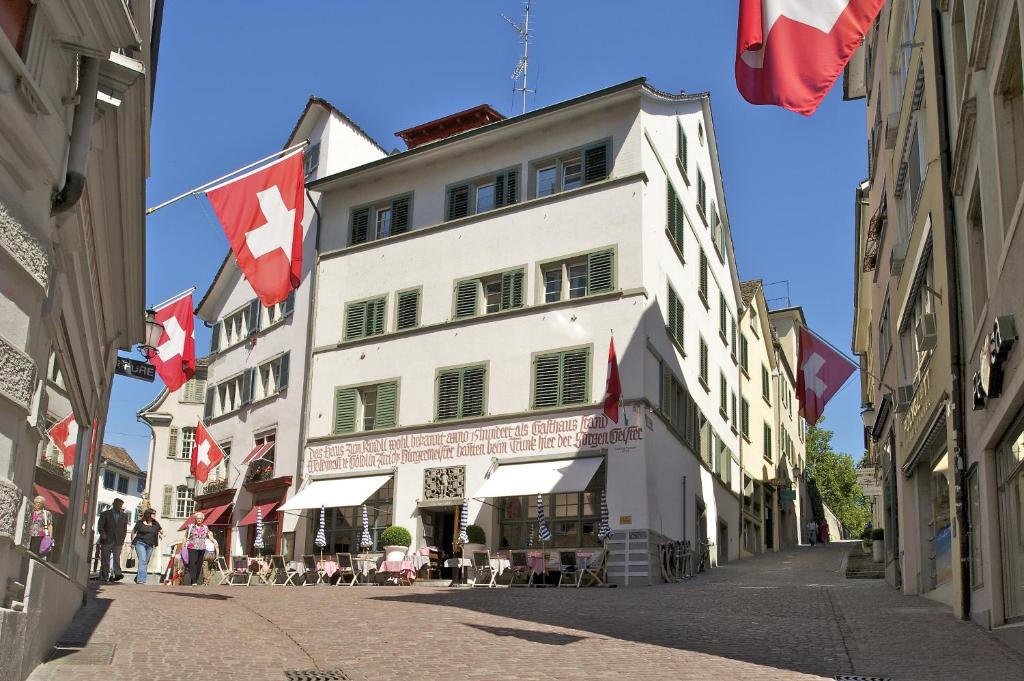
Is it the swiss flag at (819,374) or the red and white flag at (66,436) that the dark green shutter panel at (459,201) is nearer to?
the swiss flag at (819,374)

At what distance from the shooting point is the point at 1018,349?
982 cm

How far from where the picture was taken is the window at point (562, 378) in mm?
25978

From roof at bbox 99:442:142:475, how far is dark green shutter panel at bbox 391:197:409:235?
12.4 m

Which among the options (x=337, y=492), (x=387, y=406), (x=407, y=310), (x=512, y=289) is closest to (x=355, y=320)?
(x=407, y=310)

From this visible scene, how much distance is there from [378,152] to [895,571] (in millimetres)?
22666

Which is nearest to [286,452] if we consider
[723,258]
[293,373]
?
[293,373]

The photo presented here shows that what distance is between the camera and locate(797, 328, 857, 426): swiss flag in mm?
27297

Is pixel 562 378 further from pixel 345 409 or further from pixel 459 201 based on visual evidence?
pixel 345 409

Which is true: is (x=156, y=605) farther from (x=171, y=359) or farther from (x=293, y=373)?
(x=293, y=373)

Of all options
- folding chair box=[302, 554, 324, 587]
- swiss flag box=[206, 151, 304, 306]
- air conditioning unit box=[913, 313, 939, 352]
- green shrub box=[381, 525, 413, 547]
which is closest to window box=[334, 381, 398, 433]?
green shrub box=[381, 525, 413, 547]

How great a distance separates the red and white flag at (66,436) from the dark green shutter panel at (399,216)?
2157 cm

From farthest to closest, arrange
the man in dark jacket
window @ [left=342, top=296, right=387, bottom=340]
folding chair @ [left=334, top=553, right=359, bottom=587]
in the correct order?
window @ [left=342, top=296, right=387, bottom=340], folding chair @ [left=334, top=553, right=359, bottom=587], the man in dark jacket

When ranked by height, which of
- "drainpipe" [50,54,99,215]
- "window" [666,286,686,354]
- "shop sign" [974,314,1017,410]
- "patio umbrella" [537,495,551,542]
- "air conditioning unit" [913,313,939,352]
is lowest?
"patio umbrella" [537,495,551,542]

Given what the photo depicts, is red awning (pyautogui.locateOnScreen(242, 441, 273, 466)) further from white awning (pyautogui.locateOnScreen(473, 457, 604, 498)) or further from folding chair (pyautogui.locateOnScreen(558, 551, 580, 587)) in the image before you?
folding chair (pyautogui.locateOnScreen(558, 551, 580, 587))
